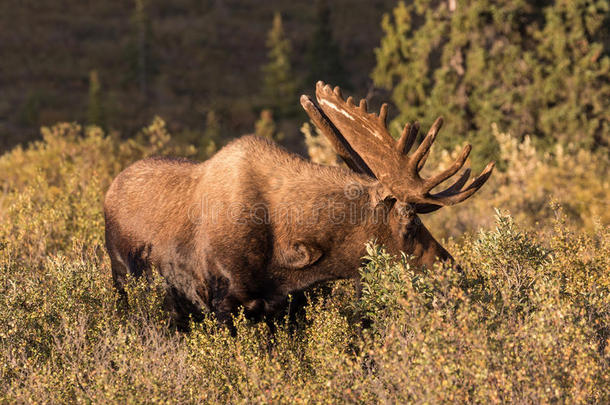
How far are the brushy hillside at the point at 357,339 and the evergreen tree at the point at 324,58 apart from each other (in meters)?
36.0

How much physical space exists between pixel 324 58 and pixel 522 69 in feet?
96.1

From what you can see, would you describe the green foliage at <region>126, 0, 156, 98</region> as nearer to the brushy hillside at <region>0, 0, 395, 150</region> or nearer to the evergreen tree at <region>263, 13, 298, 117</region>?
the brushy hillside at <region>0, 0, 395, 150</region>

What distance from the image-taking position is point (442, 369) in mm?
3965

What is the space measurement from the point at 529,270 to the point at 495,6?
11015 millimetres

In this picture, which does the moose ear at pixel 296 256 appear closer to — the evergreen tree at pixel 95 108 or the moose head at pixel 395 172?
the moose head at pixel 395 172

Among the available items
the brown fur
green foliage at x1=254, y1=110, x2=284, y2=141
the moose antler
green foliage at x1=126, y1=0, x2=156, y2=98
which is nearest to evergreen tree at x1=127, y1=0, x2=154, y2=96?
green foliage at x1=126, y1=0, x2=156, y2=98

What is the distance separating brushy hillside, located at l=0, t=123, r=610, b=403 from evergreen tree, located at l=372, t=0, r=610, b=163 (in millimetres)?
8640

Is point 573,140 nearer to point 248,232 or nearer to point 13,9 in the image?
point 248,232

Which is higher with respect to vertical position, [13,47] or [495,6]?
[495,6]

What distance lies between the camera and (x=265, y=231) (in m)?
5.54

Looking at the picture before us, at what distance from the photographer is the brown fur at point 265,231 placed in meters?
5.50

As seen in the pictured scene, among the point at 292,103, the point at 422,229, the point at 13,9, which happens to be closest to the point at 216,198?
the point at 422,229

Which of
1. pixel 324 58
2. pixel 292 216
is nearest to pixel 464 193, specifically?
pixel 292 216

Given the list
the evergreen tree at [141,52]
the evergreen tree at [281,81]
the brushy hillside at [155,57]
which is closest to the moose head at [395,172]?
the brushy hillside at [155,57]
